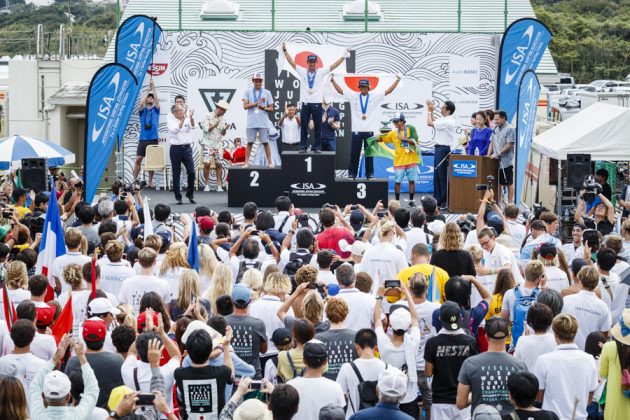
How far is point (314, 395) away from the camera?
6.79 m

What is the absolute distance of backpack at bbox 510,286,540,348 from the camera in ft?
28.7

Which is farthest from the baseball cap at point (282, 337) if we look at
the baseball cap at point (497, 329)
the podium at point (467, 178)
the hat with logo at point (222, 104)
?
the hat with logo at point (222, 104)

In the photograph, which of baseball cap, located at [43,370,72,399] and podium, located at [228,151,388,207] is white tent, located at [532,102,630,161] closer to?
podium, located at [228,151,388,207]

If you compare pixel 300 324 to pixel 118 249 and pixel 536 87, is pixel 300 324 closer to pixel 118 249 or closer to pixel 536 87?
pixel 118 249

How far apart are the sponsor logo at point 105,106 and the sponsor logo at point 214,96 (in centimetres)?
411

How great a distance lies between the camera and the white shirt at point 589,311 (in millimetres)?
8648

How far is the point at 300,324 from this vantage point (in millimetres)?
7387

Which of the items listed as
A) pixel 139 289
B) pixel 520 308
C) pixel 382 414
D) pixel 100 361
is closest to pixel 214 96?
pixel 139 289

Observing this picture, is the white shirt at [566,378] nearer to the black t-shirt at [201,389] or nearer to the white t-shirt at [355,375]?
the white t-shirt at [355,375]

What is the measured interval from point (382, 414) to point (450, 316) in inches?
57.4

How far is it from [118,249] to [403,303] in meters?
2.86

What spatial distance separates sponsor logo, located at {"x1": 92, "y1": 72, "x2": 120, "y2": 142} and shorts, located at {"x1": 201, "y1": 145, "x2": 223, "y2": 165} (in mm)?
3266

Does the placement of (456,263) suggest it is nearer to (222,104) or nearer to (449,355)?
Answer: (449,355)

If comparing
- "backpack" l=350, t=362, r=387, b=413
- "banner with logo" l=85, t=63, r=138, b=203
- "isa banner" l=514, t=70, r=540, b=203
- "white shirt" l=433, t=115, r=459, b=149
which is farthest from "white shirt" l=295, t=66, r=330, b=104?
"backpack" l=350, t=362, r=387, b=413
